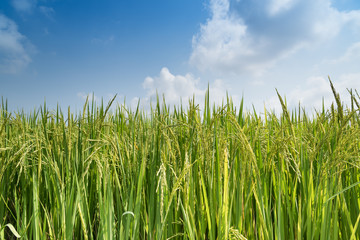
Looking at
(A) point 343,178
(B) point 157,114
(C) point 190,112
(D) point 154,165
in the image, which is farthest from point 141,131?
(A) point 343,178

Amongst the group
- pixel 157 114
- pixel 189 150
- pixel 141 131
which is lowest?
pixel 189 150

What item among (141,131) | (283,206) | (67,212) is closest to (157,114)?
(141,131)

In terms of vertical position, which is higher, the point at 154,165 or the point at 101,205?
the point at 154,165

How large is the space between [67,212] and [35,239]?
29 centimetres

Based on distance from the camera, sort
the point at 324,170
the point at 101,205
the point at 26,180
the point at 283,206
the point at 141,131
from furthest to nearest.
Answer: the point at 26,180, the point at 141,131, the point at 283,206, the point at 101,205, the point at 324,170

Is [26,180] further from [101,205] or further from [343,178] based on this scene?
[343,178]

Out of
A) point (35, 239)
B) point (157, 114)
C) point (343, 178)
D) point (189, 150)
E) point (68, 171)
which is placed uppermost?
point (157, 114)

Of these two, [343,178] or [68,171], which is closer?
[68,171]

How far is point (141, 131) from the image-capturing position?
202 centimetres

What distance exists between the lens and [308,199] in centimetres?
163

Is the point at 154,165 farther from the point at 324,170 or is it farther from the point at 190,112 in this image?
the point at 324,170

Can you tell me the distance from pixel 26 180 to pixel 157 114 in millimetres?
1263

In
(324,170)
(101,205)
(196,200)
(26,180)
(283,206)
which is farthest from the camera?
(26,180)

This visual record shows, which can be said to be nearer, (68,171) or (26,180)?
(68,171)
